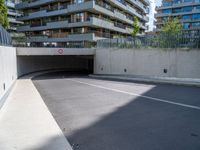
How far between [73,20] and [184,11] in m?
39.5

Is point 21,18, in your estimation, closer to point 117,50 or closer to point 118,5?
point 118,5

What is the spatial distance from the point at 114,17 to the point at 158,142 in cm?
4171

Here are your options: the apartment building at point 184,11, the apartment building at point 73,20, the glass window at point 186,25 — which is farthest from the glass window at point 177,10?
the apartment building at point 73,20

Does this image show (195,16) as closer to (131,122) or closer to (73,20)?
(73,20)

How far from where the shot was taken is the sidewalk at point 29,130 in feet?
14.2

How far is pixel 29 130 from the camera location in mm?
5176

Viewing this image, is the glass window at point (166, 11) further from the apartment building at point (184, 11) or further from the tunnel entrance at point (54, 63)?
the tunnel entrance at point (54, 63)

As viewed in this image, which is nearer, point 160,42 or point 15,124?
point 15,124

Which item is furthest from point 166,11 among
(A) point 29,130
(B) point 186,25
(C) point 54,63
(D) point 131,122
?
(A) point 29,130

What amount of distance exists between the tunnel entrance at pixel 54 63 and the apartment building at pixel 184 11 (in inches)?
1255

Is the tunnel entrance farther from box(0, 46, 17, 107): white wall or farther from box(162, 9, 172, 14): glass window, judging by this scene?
box(162, 9, 172, 14): glass window

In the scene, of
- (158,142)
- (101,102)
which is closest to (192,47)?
(101,102)

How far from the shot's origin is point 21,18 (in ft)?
166

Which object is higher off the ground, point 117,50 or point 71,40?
point 71,40
